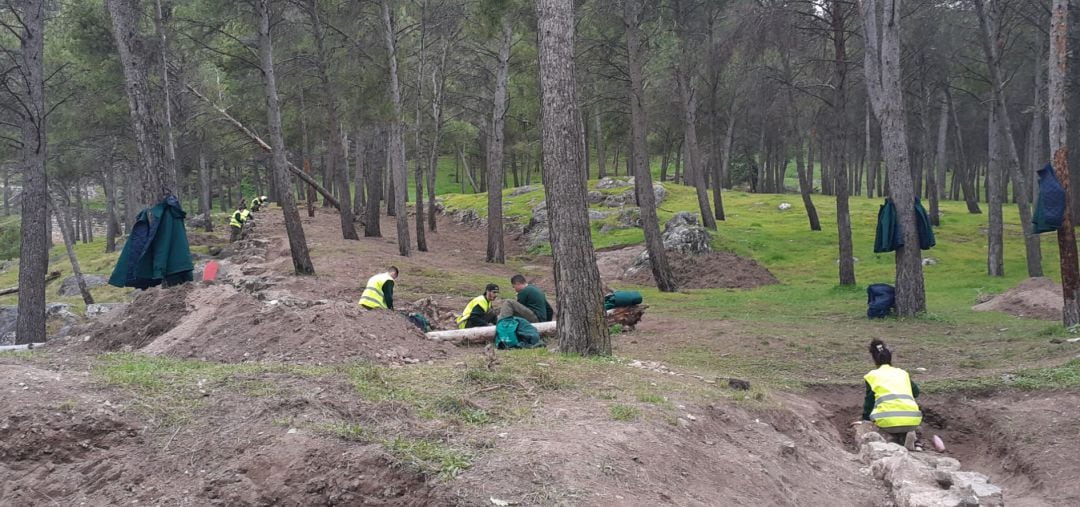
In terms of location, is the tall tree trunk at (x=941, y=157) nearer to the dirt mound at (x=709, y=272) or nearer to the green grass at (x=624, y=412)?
the dirt mound at (x=709, y=272)

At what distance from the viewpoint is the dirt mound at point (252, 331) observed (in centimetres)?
835

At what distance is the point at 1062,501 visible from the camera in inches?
255

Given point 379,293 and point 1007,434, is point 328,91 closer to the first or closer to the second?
point 379,293

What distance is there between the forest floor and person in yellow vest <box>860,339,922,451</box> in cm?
60

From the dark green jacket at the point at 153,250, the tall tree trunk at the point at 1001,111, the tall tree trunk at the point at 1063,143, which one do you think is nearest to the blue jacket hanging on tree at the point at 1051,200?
the tall tree trunk at the point at 1063,143

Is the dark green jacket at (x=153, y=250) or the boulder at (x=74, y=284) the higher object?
the dark green jacket at (x=153, y=250)

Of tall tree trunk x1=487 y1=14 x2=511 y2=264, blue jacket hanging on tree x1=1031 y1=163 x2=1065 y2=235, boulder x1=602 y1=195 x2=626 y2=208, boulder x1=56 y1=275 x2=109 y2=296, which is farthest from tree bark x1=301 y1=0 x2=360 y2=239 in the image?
blue jacket hanging on tree x1=1031 y1=163 x2=1065 y2=235

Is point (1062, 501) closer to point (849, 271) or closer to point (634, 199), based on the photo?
point (849, 271)

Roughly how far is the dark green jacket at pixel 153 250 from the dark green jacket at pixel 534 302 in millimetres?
5183

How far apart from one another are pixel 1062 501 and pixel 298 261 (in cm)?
1425

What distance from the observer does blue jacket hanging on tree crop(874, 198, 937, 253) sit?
1473 centimetres

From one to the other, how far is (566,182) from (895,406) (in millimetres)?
4313

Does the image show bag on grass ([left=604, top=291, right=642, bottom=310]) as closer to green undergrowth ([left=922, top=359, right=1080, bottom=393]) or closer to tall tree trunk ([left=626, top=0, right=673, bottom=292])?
green undergrowth ([left=922, top=359, right=1080, bottom=393])

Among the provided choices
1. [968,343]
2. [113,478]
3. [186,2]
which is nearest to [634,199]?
[186,2]
